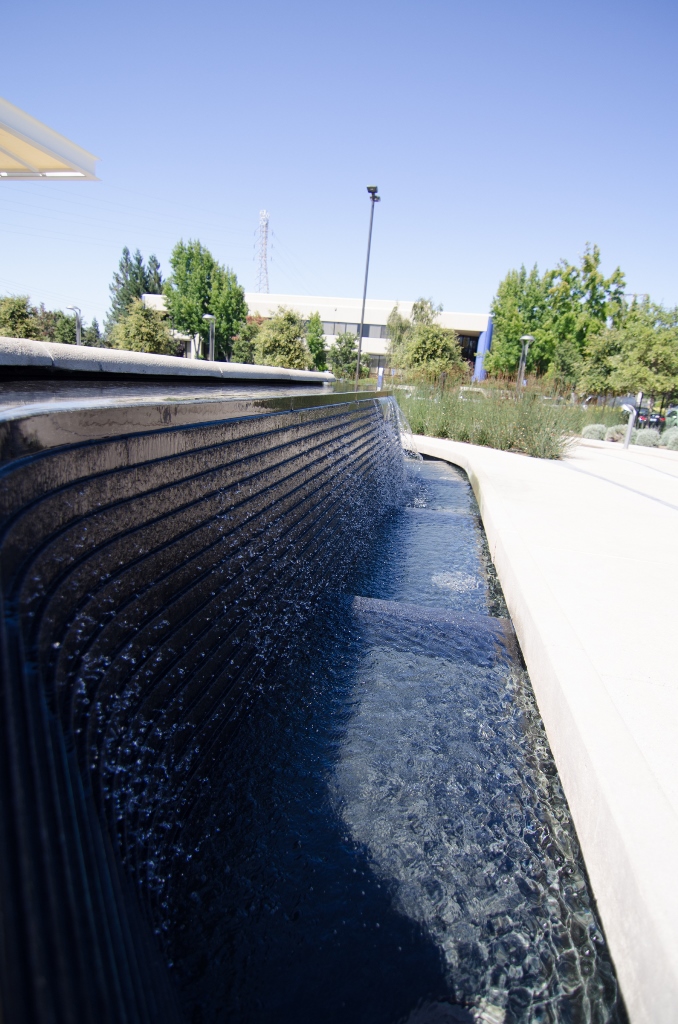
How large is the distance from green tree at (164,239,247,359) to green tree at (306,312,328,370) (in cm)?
520

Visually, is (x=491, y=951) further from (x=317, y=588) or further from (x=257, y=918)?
(x=317, y=588)

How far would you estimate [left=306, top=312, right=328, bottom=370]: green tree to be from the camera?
42.2m

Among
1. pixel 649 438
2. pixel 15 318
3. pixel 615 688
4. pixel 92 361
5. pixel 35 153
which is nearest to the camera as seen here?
pixel 615 688

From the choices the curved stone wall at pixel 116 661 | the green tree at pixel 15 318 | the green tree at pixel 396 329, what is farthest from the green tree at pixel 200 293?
the curved stone wall at pixel 116 661

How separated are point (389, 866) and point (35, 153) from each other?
6756mm

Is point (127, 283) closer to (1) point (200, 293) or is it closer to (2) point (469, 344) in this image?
(1) point (200, 293)

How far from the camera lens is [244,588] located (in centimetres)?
272

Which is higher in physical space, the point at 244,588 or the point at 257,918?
the point at 244,588

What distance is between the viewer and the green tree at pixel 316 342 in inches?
1662

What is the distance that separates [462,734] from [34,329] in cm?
2955

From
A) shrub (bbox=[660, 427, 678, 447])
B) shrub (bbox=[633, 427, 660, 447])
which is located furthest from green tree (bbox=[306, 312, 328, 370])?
shrub (bbox=[660, 427, 678, 447])

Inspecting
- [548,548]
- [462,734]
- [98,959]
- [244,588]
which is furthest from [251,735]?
[548,548]

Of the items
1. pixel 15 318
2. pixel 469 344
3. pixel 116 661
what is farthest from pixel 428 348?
pixel 116 661

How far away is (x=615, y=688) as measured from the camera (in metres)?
2.43
